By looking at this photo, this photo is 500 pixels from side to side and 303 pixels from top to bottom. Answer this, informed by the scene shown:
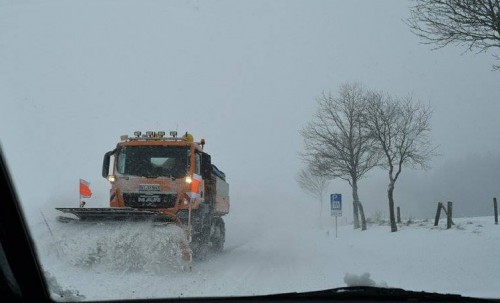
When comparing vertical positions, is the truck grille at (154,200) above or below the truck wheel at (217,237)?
above

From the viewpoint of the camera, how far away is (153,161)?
12188 mm

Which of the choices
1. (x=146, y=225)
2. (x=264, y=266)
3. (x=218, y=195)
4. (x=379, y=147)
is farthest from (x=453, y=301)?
(x=379, y=147)

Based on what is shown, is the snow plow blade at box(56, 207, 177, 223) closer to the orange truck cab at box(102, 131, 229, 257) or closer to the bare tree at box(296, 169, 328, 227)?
the orange truck cab at box(102, 131, 229, 257)

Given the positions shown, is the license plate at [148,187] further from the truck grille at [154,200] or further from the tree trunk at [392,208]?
the tree trunk at [392,208]

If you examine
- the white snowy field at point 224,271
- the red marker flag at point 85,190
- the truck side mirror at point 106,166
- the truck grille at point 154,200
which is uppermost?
the truck side mirror at point 106,166

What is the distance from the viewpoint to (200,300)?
3539 mm

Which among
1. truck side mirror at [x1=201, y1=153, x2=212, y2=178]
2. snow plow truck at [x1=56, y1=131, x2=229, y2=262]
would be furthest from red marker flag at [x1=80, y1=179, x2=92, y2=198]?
truck side mirror at [x1=201, y1=153, x2=212, y2=178]

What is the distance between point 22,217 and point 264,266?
8.92 m

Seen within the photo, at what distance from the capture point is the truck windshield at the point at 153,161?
1209 centimetres

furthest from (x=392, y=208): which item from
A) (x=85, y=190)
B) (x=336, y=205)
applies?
(x=85, y=190)

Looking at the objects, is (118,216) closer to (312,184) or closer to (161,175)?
(161,175)

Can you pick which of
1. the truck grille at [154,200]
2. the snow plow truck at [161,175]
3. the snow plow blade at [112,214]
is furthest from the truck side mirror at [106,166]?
the snow plow blade at [112,214]

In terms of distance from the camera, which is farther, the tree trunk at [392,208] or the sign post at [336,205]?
the tree trunk at [392,208]

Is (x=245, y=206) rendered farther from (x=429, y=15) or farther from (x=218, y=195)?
(x=429, y=15)
